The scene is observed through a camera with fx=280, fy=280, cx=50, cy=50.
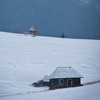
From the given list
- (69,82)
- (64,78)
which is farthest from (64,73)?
(69,82)

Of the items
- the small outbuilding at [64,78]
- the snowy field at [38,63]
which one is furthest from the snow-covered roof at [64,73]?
the snowy field at [38,63]

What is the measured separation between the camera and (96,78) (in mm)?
7621

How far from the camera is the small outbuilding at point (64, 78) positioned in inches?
329

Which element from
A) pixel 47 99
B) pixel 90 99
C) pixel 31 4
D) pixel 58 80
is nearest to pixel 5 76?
pixel 58 80

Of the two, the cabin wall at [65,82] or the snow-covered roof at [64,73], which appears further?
the snow-covered roof at [64,73]

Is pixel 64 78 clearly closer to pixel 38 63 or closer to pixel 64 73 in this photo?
pixel 64 73

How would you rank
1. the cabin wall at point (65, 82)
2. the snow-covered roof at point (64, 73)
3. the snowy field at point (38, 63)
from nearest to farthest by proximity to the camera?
the snowy field at point (38, 63) → the cabin wall at point (65, 82) → the snow-covered roof at point (64, 73)

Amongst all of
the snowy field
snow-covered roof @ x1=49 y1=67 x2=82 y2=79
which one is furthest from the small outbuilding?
the snowy field

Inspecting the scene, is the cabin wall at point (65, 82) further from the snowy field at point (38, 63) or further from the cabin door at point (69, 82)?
the snowy field at point (38, 63)

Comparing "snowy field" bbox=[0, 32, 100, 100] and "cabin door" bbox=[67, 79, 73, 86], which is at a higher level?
"snowy field" bbox=[0, 32, 100, 100]

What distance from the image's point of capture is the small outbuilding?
8.36 meters

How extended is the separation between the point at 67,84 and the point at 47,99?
3.81m

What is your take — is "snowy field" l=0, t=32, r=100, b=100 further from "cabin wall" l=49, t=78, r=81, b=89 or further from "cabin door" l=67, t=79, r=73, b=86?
"cabin door" l=67, t=79, r=73, b=86

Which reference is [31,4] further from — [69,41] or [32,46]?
[69,41]
